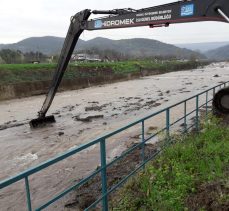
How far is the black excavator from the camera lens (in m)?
8.09

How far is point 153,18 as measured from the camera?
9414 millimetres

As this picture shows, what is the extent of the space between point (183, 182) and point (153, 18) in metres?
5.44

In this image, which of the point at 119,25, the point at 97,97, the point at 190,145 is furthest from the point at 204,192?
the point at 97,97

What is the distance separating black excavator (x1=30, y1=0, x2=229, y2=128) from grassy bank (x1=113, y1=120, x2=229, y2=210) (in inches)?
121

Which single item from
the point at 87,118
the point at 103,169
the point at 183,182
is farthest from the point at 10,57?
the point at 103,169

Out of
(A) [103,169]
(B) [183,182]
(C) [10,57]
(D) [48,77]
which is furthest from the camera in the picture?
(C) [10,57]

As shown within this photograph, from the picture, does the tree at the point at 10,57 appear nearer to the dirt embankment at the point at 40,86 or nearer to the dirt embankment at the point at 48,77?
the dirt embankment at the point at 48,77

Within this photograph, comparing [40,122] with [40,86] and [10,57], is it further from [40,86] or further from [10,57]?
[10,57]

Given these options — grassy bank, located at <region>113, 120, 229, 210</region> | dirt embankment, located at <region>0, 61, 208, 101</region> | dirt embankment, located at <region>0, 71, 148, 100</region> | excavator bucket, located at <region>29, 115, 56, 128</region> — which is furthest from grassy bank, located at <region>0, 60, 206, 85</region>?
grassy bank, located at <region>113, 120, 229, 210</region>

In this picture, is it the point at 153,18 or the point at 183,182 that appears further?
the point at 153,18

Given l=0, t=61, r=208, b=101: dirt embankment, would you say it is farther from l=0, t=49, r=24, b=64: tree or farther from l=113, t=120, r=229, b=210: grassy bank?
l=113, t=120, r=229, b=210: grassy bank

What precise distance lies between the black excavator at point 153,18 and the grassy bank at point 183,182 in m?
3.08

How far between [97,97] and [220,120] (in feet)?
57.4

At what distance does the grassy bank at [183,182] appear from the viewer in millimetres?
4754
